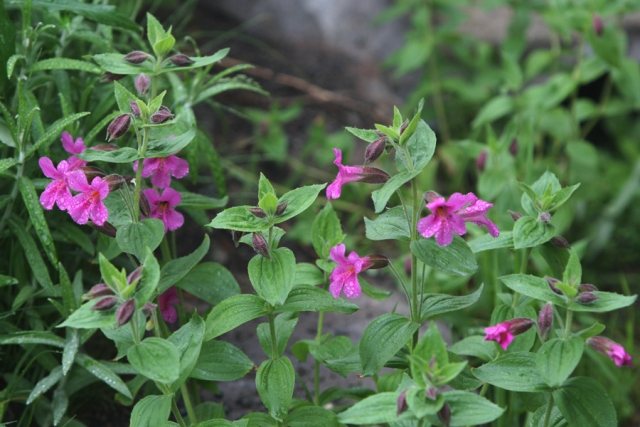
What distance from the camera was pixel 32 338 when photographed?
5.90 ft

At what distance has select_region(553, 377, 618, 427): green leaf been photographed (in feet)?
4.92

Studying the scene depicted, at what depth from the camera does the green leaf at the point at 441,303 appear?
1645 mm

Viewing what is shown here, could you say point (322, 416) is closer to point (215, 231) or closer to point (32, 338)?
point (32, 338)

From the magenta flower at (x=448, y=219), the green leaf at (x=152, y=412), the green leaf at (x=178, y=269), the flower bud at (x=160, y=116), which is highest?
the flower bud at (x=160, y=116)

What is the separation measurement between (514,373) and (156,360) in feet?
2.49

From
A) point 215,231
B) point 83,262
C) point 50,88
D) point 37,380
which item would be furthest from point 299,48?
point 37,380

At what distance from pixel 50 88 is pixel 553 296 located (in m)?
1.64

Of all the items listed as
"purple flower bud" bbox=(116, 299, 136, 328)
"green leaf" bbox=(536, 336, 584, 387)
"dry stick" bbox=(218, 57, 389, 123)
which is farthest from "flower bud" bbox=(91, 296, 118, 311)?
"dry stick" bbox=(218, 57, 389, 123)

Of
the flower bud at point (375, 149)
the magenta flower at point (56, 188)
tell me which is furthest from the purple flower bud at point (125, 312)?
the flower bud at point (375, 149)

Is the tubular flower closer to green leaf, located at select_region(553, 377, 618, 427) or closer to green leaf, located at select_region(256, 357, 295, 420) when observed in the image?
green leaf, located at select_region(256, 357, 295, 420)

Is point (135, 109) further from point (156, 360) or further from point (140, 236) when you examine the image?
point (156, 360)

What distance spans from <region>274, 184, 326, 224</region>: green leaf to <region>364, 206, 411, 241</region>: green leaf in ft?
0.46

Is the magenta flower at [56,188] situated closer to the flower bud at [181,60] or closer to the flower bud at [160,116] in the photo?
the flower bud at [160,116]

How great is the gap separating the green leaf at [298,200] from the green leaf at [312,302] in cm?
19
